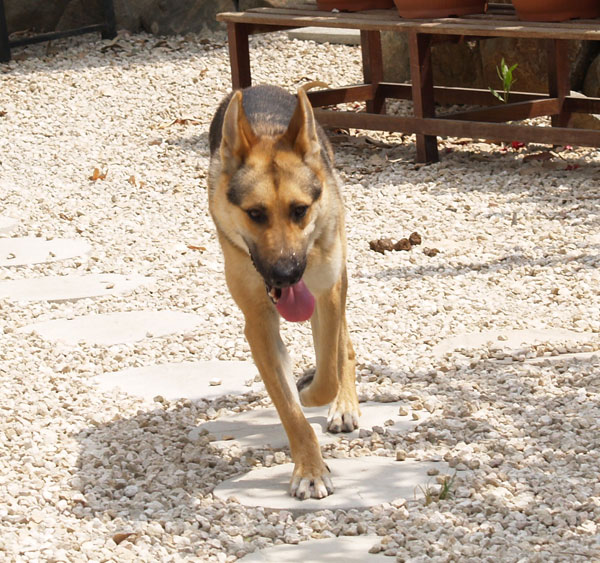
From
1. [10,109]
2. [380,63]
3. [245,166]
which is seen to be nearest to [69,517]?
[245,166]

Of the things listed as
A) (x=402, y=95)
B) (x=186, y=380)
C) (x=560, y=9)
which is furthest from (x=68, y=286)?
(x=402, y=95)

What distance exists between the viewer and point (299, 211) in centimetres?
422

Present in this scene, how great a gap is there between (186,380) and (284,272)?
1526mm

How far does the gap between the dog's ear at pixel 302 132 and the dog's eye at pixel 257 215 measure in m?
0.34

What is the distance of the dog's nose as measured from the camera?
13.4 ft

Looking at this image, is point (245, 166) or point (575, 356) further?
point (575, 356)

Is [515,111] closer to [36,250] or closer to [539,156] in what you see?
[539,156]

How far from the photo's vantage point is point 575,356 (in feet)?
17.5

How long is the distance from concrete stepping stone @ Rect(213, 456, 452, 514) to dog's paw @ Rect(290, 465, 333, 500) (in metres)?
0.02

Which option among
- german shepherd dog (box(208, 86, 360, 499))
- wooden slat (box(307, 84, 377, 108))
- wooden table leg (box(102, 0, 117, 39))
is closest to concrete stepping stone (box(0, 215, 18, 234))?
wooden slat (box(307, 84, 377, 108))

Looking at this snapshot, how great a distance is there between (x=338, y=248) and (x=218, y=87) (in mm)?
7929

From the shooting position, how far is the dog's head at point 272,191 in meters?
4.12

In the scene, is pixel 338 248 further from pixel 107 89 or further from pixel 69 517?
pixel 107 89

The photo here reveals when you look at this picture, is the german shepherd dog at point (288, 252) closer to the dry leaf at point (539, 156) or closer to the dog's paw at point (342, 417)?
the dog's paw at point (342, 417)
